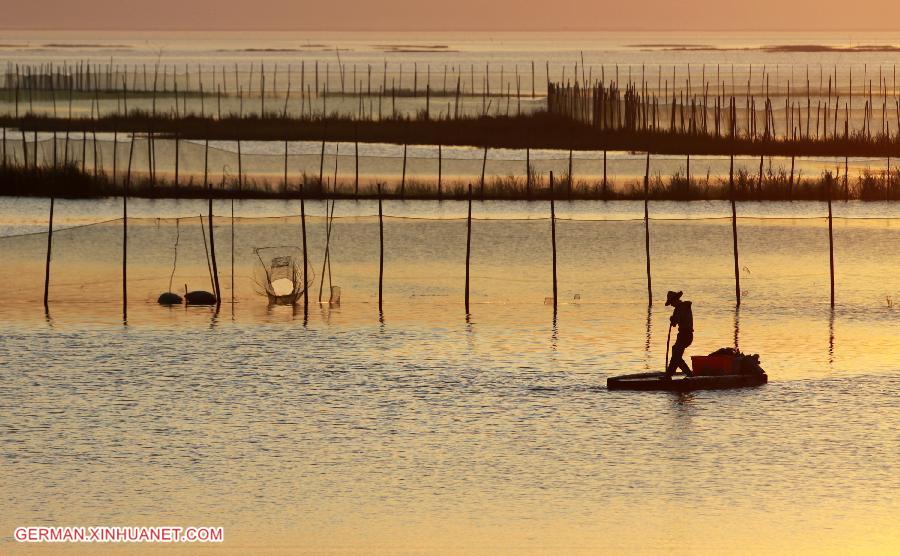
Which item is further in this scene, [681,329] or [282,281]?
[282,281]

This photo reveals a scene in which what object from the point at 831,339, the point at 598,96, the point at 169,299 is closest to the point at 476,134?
the point at 598,96

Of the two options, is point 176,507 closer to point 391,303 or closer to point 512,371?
point 512,371

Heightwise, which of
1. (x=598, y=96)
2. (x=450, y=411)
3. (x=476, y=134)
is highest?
(x=598, y=96)

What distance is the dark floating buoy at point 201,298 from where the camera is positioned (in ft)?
104

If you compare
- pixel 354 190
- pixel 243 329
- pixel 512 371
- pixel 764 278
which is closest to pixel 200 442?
pixel 512 371

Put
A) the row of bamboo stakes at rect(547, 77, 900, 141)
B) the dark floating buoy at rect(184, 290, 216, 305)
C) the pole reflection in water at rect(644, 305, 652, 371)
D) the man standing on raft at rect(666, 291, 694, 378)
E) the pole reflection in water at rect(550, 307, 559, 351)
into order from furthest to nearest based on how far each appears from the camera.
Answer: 1. the row of bamboo stakes at rect(547, 77, 900, 141)
2. the dark floating buoy at rect(184, 290, 216, 305)
3. the pole reflection in water at rect(550, 307, 559, 351)
4. the pole reflection in water at rect(644, 305, 652, 371)
5. the man standing on raft at rect(666, 291, 694, 378)

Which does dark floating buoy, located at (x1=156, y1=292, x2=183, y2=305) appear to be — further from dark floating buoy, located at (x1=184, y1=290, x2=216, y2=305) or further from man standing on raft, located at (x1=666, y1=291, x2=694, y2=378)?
man standing on raft, located at (x1=666, y1=291, x2=694, y2=378)

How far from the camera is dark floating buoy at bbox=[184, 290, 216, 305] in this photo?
3156 cm

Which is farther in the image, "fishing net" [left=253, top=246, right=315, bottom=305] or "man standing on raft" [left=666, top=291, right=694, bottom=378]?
"fishing net" [left=253, top=246, right=315, bottom=305]

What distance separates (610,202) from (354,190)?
23.5 feet

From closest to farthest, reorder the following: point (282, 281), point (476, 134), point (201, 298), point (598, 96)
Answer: point (201, 298) → point (282, 281) → point (476, 134) → point (598, 96)

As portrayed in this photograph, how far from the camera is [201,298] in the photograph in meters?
31.5

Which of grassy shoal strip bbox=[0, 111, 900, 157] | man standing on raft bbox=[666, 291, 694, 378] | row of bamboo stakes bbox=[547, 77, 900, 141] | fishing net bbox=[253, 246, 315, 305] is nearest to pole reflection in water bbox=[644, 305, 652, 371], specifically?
man standing on raft bbox=[666, 291, 694, 378]

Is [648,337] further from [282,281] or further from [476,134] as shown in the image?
[476,134]
